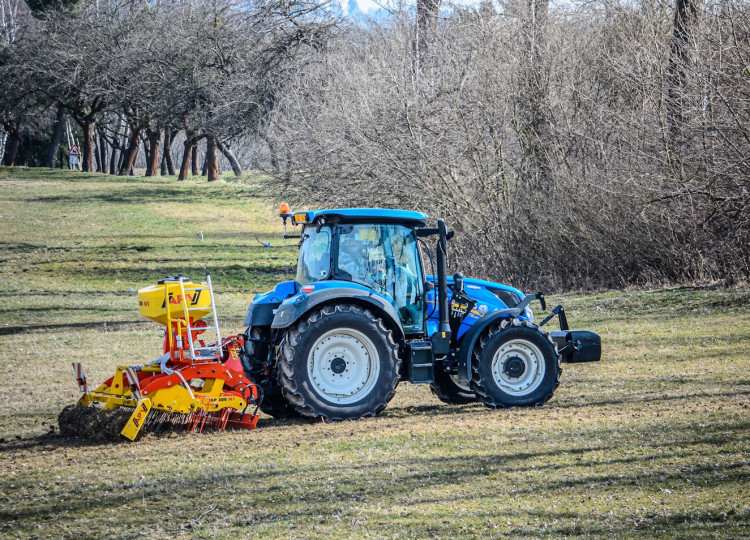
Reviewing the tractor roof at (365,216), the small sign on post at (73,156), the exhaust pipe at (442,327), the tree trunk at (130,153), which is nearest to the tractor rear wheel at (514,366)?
the exhaust pipe at (442,327)

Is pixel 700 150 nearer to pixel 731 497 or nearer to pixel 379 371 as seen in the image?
pixel 379 371

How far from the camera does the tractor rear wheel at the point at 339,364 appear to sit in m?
8.80

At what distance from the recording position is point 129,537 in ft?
18.5

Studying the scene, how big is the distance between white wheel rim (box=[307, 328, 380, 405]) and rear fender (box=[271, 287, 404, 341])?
13.1 inches

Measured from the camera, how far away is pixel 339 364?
29.6 feet

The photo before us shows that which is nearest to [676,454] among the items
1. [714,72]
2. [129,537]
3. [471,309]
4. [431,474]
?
[431,474]

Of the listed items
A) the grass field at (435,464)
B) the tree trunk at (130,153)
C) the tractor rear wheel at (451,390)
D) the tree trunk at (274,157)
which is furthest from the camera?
the tree trunk at (130,153)

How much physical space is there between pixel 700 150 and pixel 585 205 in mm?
3434

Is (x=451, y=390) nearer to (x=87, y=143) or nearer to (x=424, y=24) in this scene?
(x=424, y=24)

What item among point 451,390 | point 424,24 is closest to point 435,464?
point 451,390

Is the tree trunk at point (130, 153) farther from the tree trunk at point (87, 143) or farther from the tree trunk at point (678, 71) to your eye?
the tree trunk at point (678, 71)

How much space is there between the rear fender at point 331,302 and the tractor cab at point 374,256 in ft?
0.61

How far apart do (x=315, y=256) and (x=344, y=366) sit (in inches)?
48.7

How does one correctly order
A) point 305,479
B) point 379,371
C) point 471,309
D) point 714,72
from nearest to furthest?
point 305,479 < point 379,371 < point 471,309 < point 714,72
